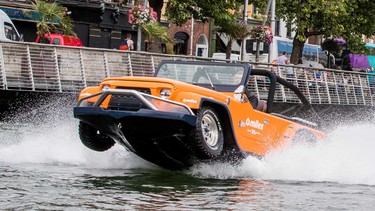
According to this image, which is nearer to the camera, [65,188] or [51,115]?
[65,188]

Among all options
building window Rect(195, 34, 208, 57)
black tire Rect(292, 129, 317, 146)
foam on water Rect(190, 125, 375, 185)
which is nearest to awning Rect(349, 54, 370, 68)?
building window Rect(195, 34, 208, 57)

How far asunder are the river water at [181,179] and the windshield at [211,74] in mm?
1215

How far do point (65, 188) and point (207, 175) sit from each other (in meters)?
2.71

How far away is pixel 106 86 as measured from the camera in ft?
47.3

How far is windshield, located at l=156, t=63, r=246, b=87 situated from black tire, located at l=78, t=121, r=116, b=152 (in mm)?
1575

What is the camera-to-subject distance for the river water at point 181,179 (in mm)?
11969

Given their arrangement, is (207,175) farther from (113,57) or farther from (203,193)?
Result: (113,57)

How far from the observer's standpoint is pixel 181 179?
14.6 meters

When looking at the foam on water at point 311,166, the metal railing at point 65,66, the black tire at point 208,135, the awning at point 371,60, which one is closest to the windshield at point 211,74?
the foam on water at point 311,166

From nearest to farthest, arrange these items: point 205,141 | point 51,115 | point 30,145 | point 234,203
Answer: point 234,203
point 205,141
point 30,145
point 51,115

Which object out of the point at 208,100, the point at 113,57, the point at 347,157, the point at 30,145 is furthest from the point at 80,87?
the point at 208,100

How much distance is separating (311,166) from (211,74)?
196 centimetres

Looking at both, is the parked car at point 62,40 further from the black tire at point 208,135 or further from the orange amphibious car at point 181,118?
the black tire at point 208,135

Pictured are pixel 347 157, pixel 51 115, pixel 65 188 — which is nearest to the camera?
pixel 65 188
